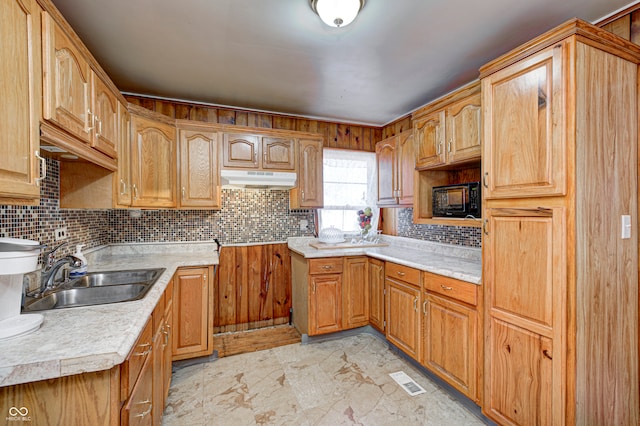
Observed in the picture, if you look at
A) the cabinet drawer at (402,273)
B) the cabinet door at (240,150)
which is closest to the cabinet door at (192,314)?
the cabinet door at (240,150)

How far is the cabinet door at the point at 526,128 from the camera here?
1442 millimetres

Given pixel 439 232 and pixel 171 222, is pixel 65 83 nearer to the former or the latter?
pixel 171 222

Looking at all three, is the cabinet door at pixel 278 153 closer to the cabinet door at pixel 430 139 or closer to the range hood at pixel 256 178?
the range hood at pixel 256 178

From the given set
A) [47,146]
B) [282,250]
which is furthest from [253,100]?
[47,146]

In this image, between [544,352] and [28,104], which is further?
[544,352]

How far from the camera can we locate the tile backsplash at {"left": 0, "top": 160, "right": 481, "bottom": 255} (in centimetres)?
192

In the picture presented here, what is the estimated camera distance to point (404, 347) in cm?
254

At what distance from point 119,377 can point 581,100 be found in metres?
2.28

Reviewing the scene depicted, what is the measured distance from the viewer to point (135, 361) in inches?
46.0

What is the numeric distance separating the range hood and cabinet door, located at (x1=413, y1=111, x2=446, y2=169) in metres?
1.31

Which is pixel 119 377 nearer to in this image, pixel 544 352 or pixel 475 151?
pixel 544 352

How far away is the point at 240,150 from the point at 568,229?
2.74 meters

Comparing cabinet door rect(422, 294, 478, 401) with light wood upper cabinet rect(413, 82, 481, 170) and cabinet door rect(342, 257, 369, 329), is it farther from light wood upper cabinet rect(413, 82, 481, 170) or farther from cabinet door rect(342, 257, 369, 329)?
light wood upper cabinet rect(413, 82, 481, 170)

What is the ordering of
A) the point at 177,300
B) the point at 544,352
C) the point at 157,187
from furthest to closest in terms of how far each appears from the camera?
the point at 157,187
the point at 177,300
the point at 544,352
